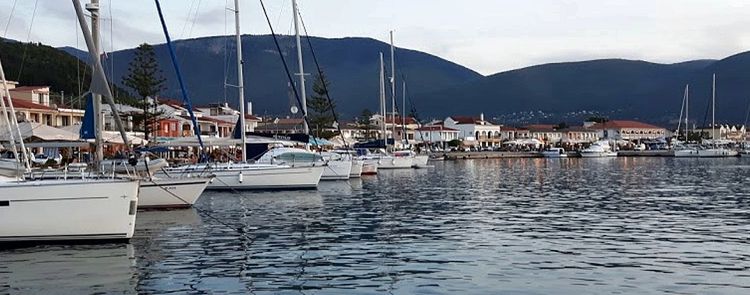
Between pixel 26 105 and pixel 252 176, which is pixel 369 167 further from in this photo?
pixel 26 105

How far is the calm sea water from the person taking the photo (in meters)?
16.9

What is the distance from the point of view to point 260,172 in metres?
42.4

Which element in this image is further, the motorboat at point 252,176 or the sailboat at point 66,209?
the motorboat at point 252,176

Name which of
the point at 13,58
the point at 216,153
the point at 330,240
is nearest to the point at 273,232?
the point at 330,240

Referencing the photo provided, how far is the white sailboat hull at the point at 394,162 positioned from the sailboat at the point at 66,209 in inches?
2110

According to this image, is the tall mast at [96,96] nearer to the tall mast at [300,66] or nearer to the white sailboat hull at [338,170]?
the tall mast at [300,66]

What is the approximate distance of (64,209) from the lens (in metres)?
20.5

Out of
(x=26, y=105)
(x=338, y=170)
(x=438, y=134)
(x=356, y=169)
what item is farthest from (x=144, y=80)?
(x=438, y=134)

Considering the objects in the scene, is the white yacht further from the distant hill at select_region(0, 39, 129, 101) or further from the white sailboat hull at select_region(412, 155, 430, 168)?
the distant hill at select_region(0, 39, 129, 101)

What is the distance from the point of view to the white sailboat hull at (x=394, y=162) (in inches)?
3002

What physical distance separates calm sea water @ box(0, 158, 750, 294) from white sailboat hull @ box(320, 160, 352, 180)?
17571 millimetres

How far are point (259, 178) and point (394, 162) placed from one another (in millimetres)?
36127

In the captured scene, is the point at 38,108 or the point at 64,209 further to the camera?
the point at 38,108

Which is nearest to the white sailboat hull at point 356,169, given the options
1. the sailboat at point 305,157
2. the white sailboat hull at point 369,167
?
the sailboat at point 305,157
